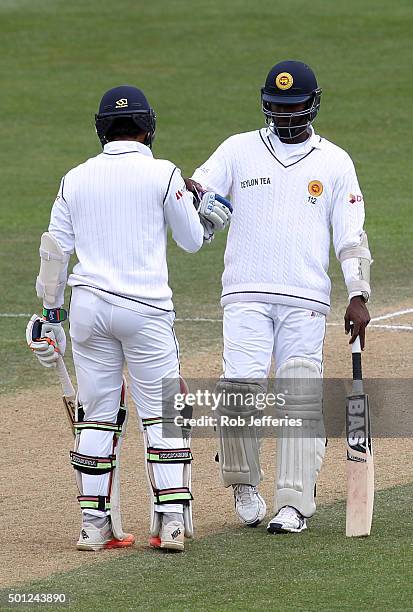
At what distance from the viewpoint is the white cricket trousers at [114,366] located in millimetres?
6512

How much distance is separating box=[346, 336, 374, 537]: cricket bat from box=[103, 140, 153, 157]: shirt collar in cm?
142

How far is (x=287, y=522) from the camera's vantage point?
6.85 meters

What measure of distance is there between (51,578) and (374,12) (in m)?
27.1

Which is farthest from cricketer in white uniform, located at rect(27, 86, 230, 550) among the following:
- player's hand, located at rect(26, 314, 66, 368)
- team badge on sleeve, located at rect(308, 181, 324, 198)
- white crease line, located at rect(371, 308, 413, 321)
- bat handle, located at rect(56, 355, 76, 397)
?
white crease line, located at rect(371, 308, 413, 321)

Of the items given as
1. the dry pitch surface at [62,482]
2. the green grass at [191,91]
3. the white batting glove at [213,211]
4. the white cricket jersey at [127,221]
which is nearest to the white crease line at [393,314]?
the green grass at [191,91]

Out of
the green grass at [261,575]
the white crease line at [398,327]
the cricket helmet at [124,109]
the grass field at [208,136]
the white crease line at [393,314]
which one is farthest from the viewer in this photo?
the white crease line at [393,314]

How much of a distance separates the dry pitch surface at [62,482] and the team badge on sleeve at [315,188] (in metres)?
1.68

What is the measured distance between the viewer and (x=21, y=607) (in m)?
5.68

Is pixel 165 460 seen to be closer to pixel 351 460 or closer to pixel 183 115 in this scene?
pixel 351 460

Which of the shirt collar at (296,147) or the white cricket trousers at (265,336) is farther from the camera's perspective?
the shirt collar at (296,147)

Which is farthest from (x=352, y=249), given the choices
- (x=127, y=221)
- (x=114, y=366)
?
(x=114, y=366)

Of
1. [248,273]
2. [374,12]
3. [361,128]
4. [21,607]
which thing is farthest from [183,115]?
[21,607]

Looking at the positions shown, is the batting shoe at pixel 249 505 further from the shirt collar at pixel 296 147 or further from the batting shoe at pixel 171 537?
the shirt collar at pixel 296 147

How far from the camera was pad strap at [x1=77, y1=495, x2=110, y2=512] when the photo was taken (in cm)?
666
